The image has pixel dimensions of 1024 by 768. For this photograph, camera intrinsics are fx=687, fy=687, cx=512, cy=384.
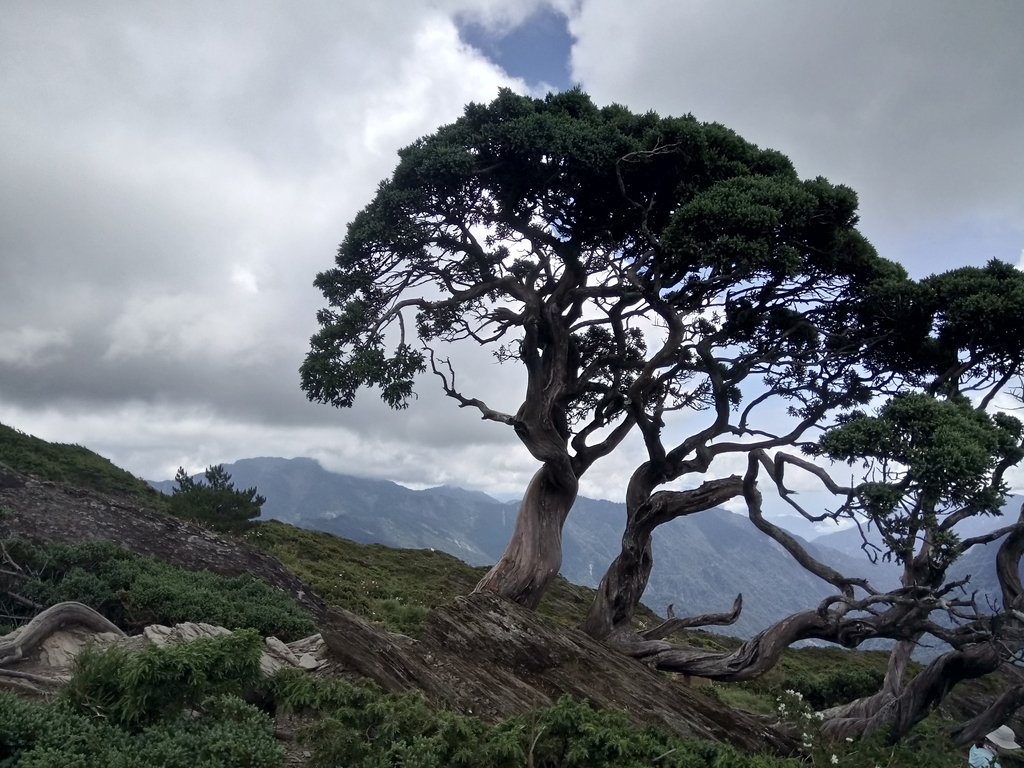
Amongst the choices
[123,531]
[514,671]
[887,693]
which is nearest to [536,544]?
[514,671]

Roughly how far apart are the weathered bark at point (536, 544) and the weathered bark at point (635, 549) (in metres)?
1.23

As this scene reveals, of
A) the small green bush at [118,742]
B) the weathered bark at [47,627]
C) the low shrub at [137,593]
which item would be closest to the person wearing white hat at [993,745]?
the small green bush at [118,742]

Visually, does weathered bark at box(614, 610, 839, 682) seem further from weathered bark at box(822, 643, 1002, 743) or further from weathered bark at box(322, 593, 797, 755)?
weathered bark at box(822, 643, 1002, 743)

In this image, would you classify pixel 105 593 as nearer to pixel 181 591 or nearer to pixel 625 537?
pixel 181 591

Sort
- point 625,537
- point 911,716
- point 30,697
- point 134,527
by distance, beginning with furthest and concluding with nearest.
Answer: point 134,527, point 625,537, point 911,716, point 30,697

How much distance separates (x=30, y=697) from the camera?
942 cm

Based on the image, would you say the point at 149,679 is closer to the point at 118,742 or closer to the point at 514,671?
the point at 118,742

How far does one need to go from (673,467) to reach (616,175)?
6433 millimetres

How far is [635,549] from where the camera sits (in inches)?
589

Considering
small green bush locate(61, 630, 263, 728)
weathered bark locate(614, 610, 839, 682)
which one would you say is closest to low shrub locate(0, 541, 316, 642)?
small green bush locate(61, 630, 263, 728)

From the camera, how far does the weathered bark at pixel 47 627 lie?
1084 cm

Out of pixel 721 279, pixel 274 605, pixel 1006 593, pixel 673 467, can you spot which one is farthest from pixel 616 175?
pixel 274 605

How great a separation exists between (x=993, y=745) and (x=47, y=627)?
1882 cm

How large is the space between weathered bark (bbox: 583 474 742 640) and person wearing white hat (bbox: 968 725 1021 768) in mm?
6030
